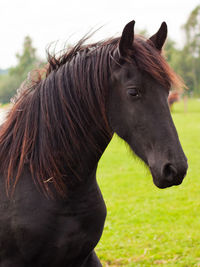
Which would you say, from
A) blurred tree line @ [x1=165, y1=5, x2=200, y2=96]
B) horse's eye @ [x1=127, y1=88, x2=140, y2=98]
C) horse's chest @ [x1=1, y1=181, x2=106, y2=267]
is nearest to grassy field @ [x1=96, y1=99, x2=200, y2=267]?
horse's chest @ [x1=1, y1=181, x2=106, y2=267]

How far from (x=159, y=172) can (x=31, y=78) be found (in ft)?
3.85

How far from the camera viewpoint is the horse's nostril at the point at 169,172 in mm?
1633

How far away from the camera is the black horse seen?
1.84 meters

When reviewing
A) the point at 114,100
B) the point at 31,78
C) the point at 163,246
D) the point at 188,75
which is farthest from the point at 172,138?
the point at 188,75

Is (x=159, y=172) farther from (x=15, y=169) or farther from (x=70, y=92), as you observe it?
(x=15, y=169)

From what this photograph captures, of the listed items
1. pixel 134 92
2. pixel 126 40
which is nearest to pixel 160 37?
pixel 126 40

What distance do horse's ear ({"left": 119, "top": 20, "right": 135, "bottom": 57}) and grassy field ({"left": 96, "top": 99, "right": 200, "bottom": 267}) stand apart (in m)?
0.96

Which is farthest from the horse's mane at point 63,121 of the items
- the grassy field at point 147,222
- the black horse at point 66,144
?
the grassy field at point 147,222

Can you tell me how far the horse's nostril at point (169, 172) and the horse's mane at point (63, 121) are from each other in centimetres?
45

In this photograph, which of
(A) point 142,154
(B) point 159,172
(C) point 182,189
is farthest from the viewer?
(C) point 182,189

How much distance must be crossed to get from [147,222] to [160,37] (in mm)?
3987

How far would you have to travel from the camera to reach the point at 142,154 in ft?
5.96

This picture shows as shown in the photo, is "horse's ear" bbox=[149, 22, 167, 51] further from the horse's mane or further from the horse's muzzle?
the horse's muzzle

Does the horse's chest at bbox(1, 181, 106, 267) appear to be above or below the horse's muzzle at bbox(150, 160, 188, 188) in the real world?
below
